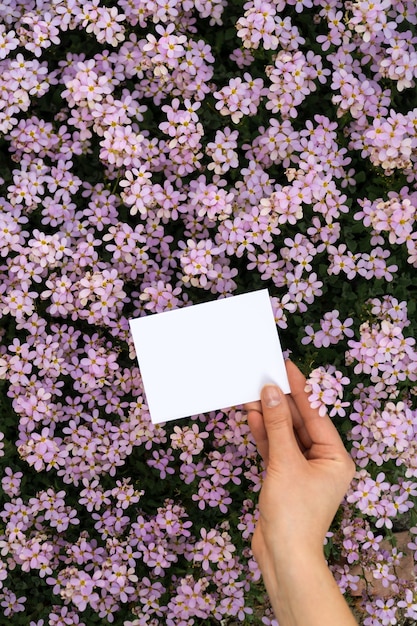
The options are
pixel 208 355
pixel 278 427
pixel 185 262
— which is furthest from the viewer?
pixel 185 262

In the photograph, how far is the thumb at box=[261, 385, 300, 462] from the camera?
2.01m

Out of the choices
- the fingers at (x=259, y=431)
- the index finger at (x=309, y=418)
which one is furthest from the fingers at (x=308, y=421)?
the fingers at (x=259, y=431)

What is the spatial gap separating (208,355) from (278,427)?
364 millimetres

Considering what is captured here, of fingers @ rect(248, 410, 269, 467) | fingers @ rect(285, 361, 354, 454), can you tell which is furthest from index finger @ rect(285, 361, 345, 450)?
fingers @ rect(248, 410, 269, 467)

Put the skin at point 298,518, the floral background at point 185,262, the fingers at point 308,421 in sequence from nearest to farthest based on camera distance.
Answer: the skin at point 298,518
the fingers at point 308,421
the floral background at point 185,262

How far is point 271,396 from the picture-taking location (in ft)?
6.69

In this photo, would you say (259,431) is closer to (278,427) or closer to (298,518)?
Result: (278,427)

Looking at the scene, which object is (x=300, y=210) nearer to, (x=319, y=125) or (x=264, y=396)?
(x=319, y=125)

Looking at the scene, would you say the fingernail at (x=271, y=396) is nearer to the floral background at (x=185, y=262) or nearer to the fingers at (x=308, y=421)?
the fingers at (x=308, y=421)

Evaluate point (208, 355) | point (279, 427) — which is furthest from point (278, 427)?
point (208, 355)

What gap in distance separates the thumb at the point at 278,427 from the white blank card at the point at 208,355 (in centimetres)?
13

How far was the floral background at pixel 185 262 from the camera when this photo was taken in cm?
236

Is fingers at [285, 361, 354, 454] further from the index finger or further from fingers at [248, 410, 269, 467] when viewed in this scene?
fingers at [248, 410, 269, 467]

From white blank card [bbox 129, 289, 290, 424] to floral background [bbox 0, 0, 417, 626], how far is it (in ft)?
0.65
